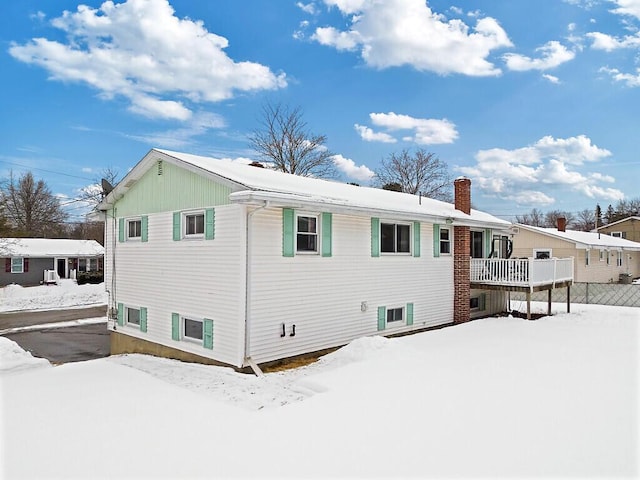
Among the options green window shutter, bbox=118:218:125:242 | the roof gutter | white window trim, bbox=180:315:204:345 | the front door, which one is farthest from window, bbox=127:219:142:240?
the front door

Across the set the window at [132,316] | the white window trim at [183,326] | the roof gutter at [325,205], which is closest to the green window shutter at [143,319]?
the window at [132,316]

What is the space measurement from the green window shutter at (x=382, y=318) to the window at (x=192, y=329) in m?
4.83

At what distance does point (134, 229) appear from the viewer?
12.8 m

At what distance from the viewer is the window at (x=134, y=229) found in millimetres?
12539

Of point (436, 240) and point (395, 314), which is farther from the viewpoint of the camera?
point (436, 240)

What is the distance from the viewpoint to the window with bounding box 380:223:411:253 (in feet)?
39.4

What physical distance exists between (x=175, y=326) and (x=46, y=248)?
3075cm

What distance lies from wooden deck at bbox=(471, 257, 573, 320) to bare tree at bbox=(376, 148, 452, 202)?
22831 millimetres

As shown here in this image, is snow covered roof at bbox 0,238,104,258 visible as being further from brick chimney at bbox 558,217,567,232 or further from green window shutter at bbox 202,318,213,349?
brick chimney at bbox 558,217,567,232

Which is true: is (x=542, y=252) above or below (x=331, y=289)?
above

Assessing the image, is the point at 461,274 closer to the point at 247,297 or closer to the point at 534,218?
the point at 247,297

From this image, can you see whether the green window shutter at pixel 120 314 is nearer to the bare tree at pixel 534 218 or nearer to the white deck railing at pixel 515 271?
the white deck railing at pixel 515 271

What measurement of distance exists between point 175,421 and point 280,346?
3.88m

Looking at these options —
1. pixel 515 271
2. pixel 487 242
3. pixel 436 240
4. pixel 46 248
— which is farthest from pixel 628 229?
pixel 46 248
